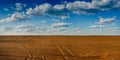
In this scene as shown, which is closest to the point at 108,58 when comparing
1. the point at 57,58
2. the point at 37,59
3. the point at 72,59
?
the point at 72,59

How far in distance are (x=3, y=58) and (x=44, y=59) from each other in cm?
304

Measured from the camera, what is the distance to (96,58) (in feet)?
56.2

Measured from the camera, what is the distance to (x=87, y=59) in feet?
54.6

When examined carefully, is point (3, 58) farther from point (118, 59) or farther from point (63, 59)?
point (118, 59)

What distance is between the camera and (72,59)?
16.5 meters

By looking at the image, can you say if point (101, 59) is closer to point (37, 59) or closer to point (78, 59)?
point (78, 59)

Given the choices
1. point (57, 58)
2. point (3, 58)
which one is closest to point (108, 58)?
point (57, 58)

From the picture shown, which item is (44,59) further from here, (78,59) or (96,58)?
(96,58)

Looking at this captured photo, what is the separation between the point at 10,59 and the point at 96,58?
6.42 meters

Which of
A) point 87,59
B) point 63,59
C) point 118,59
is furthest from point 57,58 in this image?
point 118,59

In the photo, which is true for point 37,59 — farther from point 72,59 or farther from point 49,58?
point 72,59

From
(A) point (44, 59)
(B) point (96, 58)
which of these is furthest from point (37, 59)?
(B) point (96, 58)

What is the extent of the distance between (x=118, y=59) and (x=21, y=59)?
7.09 metres

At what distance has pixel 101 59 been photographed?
16.7 meters
